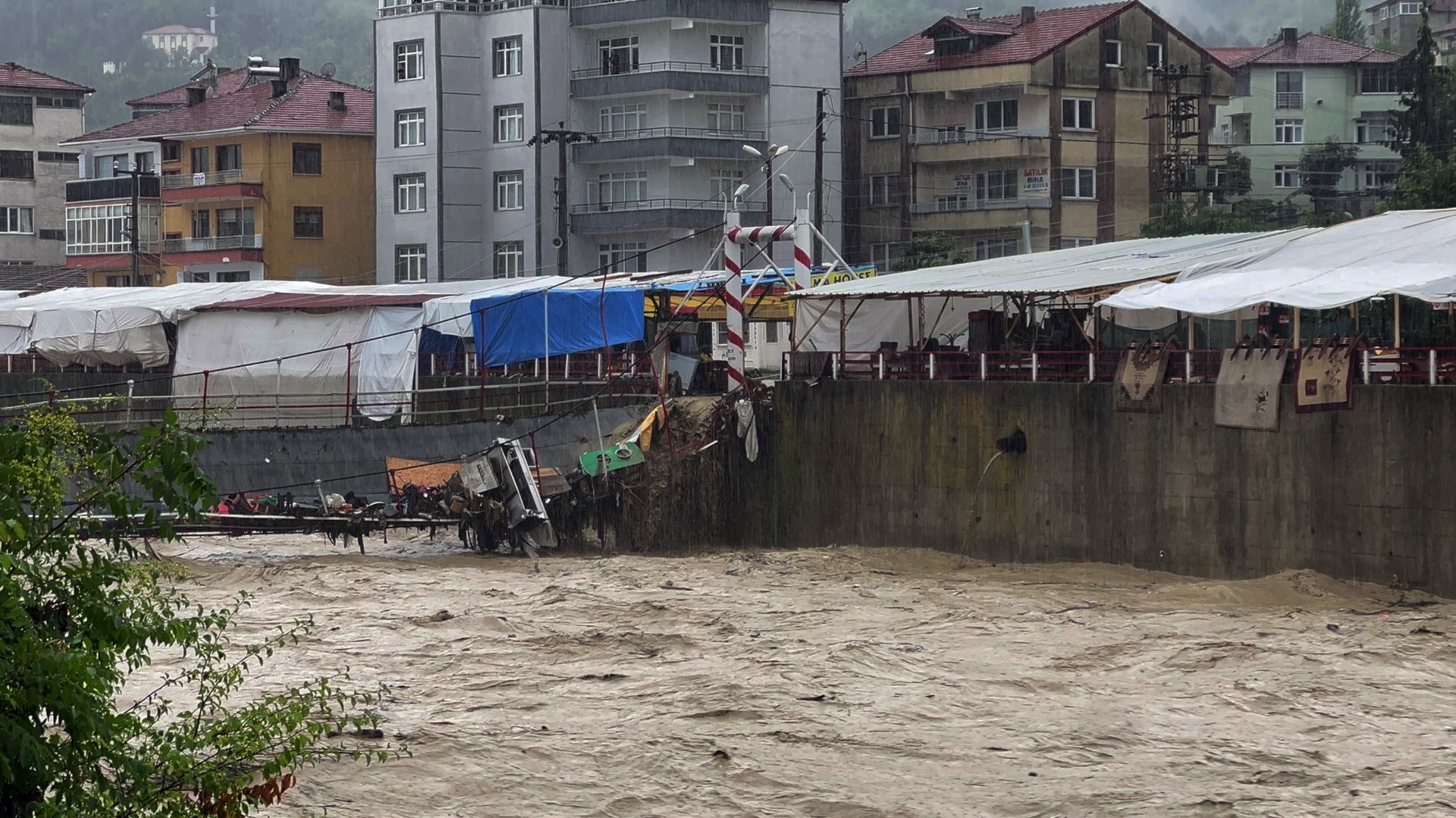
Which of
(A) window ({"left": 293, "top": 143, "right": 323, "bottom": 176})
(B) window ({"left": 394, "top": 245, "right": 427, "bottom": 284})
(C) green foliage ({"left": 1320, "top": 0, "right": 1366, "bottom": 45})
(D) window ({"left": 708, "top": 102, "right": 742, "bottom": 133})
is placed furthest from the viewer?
(C) green foliage ({"left": 1320, "top": 0, "right": 1366, "bottom": 45})

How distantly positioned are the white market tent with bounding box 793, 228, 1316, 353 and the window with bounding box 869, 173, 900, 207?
29.1 meters

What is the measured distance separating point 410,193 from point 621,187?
932 cm

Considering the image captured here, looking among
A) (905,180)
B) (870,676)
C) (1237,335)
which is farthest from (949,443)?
(905,180)

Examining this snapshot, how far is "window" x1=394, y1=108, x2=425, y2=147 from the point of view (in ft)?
223

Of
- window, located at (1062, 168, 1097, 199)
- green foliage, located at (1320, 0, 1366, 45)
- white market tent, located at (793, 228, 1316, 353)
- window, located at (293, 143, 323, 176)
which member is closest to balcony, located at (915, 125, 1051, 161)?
window, located at (1062, 168, 1097, 199)

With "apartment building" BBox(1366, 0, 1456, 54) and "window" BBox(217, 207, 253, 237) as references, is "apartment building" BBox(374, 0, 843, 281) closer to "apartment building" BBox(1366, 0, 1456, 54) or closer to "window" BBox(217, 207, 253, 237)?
"window" BBox(217, 207, 253, 237)

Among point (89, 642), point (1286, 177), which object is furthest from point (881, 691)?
point (1286, 177)

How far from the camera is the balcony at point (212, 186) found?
7206 cm

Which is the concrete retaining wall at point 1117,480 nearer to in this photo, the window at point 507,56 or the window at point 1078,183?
the window at point 1078,183

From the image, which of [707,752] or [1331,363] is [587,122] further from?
[707,752]

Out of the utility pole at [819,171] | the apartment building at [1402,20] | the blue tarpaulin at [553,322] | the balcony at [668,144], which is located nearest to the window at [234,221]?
the balcony at [668,144]

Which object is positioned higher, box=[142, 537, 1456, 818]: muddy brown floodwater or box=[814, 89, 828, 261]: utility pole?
box=[814, 89, 828, 261]: utility pole

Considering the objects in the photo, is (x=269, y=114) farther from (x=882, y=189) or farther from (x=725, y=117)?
(x=882, y=189)

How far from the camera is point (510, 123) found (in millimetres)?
66812
